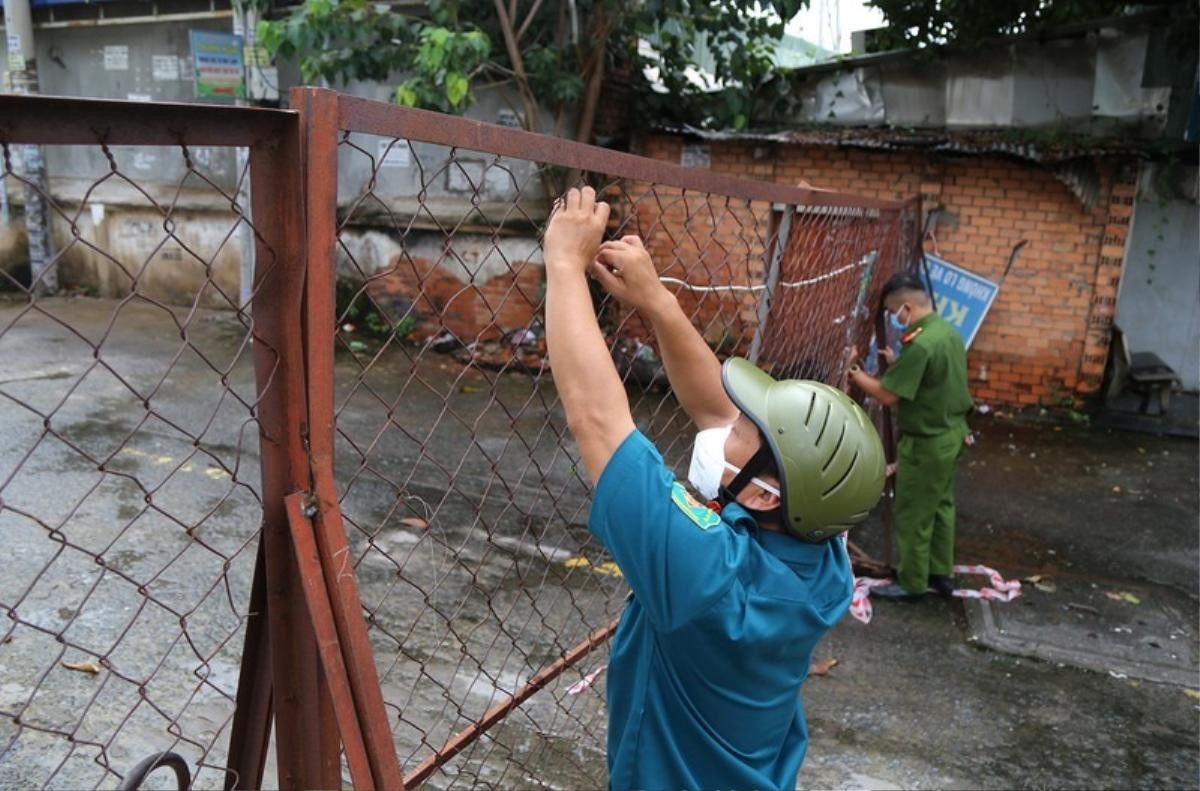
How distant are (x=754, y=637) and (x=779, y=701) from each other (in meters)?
0.25

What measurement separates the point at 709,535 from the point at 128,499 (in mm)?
4681

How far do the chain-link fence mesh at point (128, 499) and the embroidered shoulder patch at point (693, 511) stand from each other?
2.00ft

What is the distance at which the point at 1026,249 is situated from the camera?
8.56 meters

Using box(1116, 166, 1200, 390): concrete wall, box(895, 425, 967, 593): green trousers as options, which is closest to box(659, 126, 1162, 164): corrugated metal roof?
box(1116, 166, 1200, 390): concrete wall

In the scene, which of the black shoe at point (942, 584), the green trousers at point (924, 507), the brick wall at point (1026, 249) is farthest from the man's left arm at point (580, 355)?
the brick wall at point (1026, 249)

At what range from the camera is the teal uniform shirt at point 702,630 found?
137 cm

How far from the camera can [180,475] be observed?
5.75 meters

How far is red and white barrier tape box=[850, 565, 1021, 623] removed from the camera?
471 centimetres

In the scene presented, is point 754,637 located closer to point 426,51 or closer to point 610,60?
point 426,51

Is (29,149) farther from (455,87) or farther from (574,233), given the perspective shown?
(574,233)

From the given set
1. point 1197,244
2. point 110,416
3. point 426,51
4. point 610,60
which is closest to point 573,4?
point 610,60

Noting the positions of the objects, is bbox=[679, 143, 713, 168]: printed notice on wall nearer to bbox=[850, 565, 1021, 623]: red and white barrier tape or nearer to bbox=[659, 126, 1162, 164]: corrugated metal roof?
bbox=[659, 126, 1162, 164]: corrugated metal roof

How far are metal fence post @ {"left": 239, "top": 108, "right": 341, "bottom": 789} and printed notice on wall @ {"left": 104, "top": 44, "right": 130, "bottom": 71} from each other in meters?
11.9

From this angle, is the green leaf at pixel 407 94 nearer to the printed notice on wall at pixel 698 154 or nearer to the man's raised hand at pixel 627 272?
the printed notice on wall at pixel 698 154
